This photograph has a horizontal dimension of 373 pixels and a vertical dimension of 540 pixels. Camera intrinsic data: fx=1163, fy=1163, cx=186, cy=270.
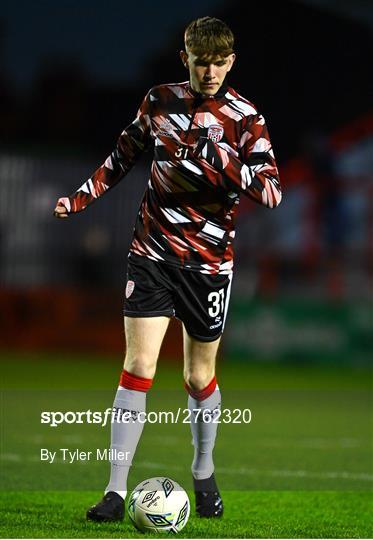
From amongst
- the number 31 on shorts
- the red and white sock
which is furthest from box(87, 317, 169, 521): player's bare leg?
the red and white sock

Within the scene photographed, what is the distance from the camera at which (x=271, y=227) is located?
2108 centimetres

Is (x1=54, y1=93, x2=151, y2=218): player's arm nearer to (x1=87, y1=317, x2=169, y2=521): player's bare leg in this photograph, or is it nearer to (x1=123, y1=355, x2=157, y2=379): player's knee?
(x1=87, y1=317, x2=169, y2=521): player's bare leg

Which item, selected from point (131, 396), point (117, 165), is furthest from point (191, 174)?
point (131, 396)

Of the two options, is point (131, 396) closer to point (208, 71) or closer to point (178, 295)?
point (178, 295)

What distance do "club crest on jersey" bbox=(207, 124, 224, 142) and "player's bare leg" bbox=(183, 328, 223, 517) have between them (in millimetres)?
904

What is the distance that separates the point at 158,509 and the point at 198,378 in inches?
28.3

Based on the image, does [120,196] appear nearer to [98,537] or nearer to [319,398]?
[319,398]

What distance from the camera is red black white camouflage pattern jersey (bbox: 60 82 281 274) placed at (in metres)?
4.97

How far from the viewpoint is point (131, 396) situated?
5.08m

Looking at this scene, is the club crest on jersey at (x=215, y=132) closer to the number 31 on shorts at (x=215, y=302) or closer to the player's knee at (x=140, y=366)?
the number 31 on shorts at (x=215, y=302)

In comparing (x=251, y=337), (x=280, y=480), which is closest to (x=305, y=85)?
(x=251, y=337)

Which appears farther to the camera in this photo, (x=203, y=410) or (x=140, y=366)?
(x=203, y=410)

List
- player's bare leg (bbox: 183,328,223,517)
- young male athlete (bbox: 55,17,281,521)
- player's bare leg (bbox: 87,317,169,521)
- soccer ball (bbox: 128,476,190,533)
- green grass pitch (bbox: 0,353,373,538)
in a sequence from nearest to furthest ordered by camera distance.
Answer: soccer ball (bbox: 128,476,190,533), young male athlete (bbox: 55,17,281,521), player's bare leg (bbox: 87,317,169,521), green grass pitch (bbox: 0,353,373,538), player's bare leg (bbox: 183,328,223,517)

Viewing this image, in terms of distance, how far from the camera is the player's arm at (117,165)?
17.0 feet
